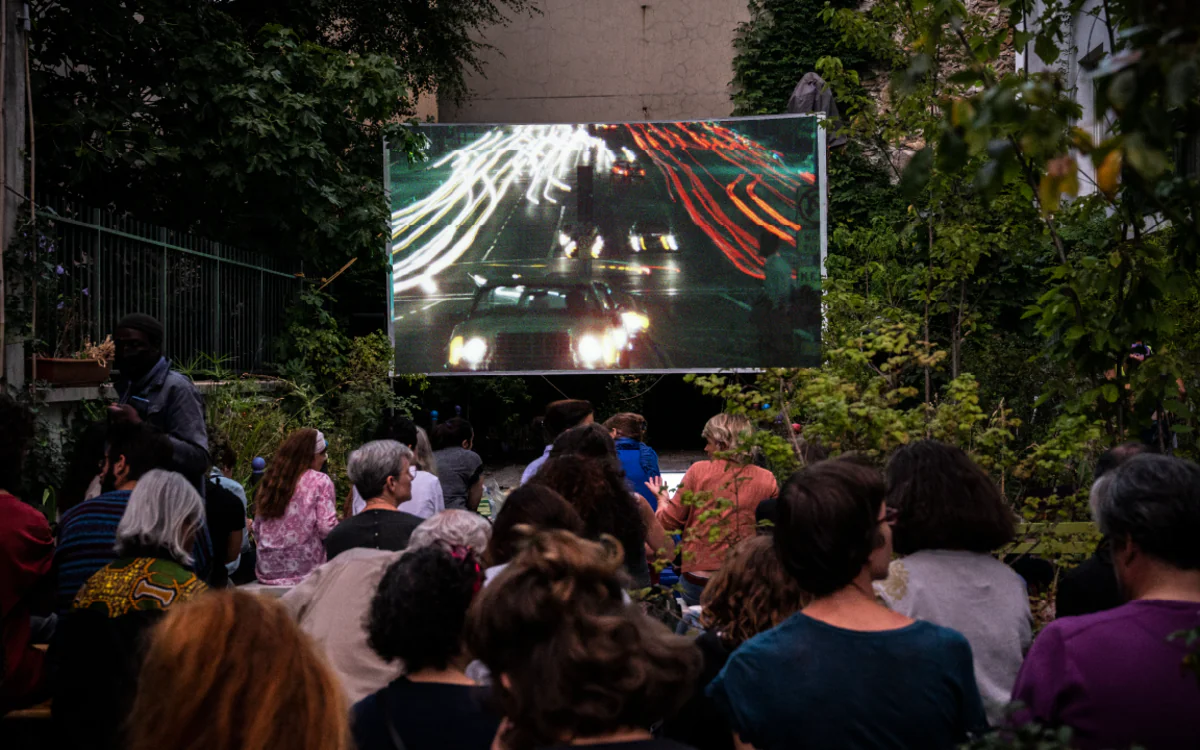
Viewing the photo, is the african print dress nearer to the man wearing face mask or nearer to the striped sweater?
the striped sweater

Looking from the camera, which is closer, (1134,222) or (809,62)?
(1134,222)

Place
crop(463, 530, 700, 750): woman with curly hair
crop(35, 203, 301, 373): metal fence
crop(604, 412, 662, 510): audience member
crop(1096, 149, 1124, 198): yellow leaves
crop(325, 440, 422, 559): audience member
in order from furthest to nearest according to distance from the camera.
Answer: crop(35, 203, 301, 373): metal fence
crop(604, 412, 662, 510): audience member
crop(325, 440, 422, 559): audience member
crop(463, 530, 700, 750): woman with curly hair
crop(1096, 149, 1124, 198): yellow leaves

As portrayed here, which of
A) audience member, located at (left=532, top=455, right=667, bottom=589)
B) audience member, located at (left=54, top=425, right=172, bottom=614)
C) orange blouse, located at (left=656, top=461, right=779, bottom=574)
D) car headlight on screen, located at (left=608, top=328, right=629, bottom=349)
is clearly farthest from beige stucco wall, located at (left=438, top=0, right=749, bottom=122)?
audience member, located at (left=54, top=425, right=172, bottom=614)

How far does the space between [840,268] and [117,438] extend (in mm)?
8939

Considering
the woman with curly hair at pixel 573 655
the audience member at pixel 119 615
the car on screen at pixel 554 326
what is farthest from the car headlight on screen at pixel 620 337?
the woman with curly hair at pixel 573 655

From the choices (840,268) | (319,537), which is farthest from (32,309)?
(840,268)

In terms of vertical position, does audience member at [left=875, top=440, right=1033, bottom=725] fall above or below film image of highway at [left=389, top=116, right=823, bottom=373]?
below

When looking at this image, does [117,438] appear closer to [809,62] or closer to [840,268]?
[840,268]

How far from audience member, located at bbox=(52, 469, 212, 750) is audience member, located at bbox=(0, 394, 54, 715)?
25.6 inches

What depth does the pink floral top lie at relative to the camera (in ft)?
19.2

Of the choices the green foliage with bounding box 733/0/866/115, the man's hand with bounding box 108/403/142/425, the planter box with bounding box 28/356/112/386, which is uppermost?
the green foliage with bounding box 733/0/866/115

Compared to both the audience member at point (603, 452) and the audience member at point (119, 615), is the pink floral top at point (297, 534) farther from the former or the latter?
the audience member at point (119, 615)

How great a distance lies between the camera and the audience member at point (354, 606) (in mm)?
3510

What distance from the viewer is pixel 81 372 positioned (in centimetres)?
803
